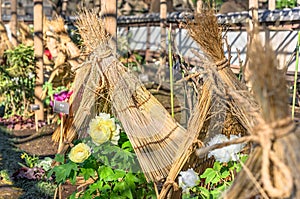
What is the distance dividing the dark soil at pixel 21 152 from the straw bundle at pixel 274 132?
2.57 m

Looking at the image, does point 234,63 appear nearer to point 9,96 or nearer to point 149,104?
point 9,96

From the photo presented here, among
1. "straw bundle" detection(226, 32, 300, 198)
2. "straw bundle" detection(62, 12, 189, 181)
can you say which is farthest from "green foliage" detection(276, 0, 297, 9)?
"straw bundle" detection(226, 32, 300, 198)

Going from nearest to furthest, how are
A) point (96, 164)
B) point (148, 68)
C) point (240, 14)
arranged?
1. point (96, 164)
2. point (240, 14)
3. point (148, 68)

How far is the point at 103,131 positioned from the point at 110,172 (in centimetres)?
18

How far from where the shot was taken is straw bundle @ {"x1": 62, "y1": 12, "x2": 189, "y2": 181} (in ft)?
8.00

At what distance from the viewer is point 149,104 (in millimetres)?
2613

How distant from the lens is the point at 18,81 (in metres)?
6.45

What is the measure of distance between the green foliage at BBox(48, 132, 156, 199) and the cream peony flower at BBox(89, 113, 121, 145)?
2.1 inches

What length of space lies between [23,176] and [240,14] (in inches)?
164

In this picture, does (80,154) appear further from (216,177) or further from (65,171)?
(216,177)

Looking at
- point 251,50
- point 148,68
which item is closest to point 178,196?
point 251,50

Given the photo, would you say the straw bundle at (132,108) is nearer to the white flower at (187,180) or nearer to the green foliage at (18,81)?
the white flower at (187,180)

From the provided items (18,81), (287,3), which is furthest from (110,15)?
(287,3)

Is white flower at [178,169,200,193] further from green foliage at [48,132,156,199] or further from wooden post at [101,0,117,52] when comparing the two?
wooden post at [101,0,117,52]
